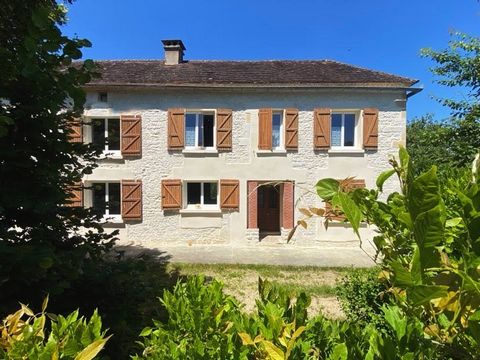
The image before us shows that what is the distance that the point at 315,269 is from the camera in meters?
9.40

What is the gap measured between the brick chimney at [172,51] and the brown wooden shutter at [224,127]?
3.45m

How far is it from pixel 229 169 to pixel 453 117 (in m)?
7.19

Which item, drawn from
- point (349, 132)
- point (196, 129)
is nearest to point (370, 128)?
point (349, 132)

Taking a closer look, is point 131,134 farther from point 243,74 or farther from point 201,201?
point 243,74

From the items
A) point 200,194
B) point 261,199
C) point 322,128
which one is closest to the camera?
point 322,128

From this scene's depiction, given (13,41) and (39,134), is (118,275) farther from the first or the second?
(13,41)

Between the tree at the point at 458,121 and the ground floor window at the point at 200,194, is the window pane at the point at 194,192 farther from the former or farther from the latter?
the tree at the point at 458,121

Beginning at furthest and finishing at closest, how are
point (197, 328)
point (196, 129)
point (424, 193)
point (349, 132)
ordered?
point (349, 132) → point (196, 129) → point (197, 328) → point (424, 193)

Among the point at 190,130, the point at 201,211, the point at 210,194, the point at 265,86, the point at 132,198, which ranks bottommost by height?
the point at 201,211

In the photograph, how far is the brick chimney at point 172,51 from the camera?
13734 mm

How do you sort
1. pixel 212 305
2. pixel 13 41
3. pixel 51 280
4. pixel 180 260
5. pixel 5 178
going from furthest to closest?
pixel 180 260 < pixel 13 41 < pixel 5 178 < pixel 51 280 < pixel 212 305

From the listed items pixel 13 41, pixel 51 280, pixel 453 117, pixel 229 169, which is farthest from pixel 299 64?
pixel 51 280

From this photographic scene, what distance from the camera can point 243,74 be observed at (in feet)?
41.9

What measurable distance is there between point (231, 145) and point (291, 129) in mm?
2167
